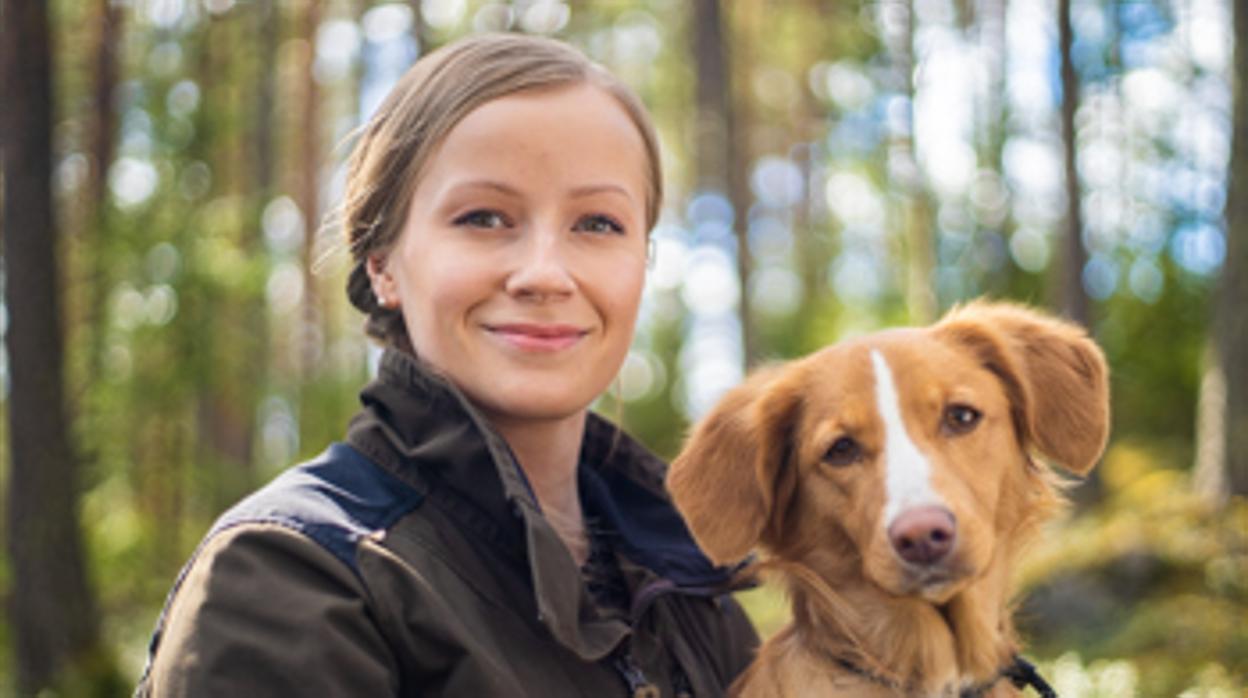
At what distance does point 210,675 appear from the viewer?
6.35 ft

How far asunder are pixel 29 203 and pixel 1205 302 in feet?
46.3

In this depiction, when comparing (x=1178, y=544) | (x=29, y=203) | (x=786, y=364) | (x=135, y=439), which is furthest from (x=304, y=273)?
(x=786, y=364)

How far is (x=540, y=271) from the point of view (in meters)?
2.64

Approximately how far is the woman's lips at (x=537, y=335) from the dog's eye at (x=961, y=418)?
953mm

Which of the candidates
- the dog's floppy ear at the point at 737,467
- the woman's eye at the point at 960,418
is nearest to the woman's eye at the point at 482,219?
the dog's floppy ear at the point at 737,467

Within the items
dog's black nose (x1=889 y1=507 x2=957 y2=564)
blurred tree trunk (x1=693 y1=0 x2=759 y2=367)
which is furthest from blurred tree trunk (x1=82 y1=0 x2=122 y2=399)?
dog's black nose (x1=889 y1=507 x2=957 y2=564)

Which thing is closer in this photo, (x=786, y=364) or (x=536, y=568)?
(x=536, y=568)

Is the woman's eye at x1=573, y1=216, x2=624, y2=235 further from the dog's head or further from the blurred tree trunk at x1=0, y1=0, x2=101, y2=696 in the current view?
the blurred tree trunk at x1=0, y1=0, x2=101, y2=696

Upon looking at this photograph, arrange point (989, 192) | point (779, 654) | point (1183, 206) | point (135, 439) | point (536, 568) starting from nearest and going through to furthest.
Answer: point (536, 568) < point (779, 654) < point (135, 439) < point (1183, 206) < point (989, 192)

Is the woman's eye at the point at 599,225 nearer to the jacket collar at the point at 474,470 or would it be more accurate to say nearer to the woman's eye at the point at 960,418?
the jacket collar at the point at 474,470

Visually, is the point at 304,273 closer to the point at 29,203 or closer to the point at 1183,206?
the point at 29,203

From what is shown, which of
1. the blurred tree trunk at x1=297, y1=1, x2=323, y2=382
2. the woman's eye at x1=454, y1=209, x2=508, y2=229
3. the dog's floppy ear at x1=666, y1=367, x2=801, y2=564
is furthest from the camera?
the blurred tree trunk at x1=297, y1=1, x2=323, y2=382

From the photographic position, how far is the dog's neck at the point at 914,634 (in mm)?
2936

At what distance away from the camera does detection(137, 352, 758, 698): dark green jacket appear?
2.01 metres
